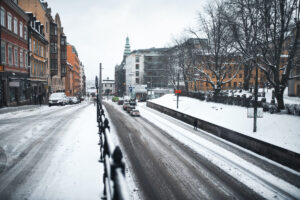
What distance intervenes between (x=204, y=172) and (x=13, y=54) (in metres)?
27.7

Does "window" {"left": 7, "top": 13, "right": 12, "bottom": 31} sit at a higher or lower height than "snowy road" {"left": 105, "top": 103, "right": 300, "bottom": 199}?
higher

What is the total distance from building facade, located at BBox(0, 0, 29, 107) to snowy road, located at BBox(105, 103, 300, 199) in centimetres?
1880

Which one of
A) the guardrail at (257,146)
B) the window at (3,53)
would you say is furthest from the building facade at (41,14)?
the guardrail at (257,146)

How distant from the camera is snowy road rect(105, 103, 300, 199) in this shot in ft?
22.5

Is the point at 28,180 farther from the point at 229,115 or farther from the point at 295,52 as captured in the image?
the point at 295,52

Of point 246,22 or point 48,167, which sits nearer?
point 48,167

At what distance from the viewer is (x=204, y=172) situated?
857 centimetres

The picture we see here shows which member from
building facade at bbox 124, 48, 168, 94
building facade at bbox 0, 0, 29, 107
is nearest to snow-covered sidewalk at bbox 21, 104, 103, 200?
building facade at bbox 0, 0, 29, 107

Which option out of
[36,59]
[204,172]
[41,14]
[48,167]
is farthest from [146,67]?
[48,167]

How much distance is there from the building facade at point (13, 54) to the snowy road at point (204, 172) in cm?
1880

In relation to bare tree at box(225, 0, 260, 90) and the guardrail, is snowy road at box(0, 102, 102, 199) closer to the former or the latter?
the guardrail

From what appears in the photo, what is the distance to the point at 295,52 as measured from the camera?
53.4ft

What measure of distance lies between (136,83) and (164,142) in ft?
273

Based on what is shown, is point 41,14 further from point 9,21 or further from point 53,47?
point 9,21
